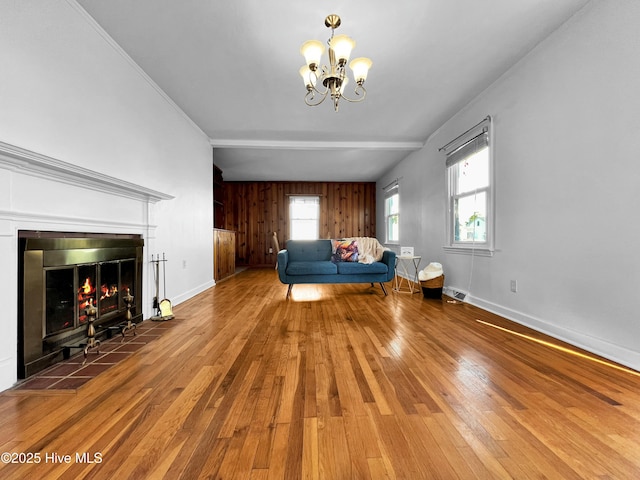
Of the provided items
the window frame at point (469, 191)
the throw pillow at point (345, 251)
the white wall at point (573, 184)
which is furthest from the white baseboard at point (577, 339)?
the throw pillow at point (345, 251)

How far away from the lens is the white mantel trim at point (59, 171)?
1509 mm

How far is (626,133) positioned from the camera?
1870mm

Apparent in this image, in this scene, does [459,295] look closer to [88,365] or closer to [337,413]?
[337,413]

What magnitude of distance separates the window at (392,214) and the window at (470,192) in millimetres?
2483

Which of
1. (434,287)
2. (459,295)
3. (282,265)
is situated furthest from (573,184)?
(282,265)

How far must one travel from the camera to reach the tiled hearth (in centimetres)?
159

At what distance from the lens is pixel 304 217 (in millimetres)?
8508

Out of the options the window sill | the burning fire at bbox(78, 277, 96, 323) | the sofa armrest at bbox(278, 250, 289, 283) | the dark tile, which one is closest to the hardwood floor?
the dark tile

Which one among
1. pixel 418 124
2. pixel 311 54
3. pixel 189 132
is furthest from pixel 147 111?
pixel 418 124

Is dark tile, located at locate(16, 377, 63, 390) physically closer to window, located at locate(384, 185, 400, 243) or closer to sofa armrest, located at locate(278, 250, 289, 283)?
sofa armrest, located at locate(278, 250, 289, 283)

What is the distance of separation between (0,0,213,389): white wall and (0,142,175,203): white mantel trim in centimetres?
2

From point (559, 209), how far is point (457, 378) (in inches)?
67.5

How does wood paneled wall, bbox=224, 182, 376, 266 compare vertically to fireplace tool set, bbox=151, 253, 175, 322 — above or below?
above

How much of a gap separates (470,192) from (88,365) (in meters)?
4.08
